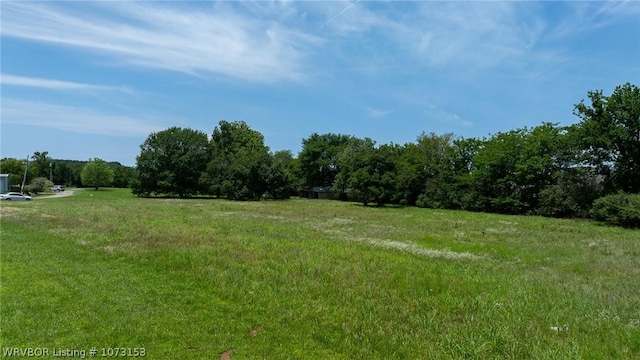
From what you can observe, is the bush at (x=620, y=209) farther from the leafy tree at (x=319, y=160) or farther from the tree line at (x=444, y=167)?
the leafy tree at (x=319, y=160)

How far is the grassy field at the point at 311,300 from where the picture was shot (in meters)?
5.89

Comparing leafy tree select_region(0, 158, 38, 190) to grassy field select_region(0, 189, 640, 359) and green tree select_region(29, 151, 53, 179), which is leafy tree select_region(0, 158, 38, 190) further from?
grassy field select_region(0, 189, 640, 359)

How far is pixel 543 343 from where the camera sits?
6.10 m

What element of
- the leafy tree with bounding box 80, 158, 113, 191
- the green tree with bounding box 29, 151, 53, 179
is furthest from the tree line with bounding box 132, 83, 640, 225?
the green tree with bounding box 29, 151, 53, 179

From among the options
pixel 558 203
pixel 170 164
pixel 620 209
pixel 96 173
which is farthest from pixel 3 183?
pixel 620 209

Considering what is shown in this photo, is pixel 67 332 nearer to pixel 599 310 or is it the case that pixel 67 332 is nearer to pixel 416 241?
pixel 599 310

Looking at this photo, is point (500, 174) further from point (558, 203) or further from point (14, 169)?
point (14, 169)

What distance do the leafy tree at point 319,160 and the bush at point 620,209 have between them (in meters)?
57.2

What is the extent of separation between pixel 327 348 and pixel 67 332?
13.8 feet

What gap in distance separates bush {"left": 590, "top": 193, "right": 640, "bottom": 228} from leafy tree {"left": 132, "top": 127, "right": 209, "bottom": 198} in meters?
61.4

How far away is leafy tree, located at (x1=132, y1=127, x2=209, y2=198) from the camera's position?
7062cm

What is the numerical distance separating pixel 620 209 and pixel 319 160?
62.6 meters

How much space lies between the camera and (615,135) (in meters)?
32.8

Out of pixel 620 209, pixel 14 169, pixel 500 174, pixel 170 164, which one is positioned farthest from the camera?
pixel 14 169
